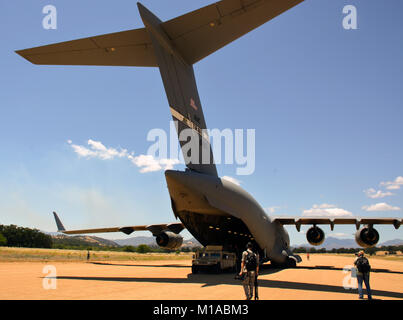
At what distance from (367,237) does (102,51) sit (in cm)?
1203

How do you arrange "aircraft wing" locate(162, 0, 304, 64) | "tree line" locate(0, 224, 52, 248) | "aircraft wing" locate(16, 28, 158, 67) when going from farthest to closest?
"tree line" locate(0, 224, 52, 248) < "aircraft wing" locate(16, 28, 158, 67) < "aircraft wing" locate(162, 0, 304, 64)

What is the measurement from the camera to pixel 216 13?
7.30 m

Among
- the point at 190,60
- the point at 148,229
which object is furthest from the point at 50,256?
the point at 190,60

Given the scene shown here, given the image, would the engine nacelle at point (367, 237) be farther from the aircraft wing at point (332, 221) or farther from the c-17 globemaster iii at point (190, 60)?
the c-17 globemaster iii at point (190, 60)

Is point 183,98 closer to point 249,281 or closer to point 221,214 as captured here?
point 221,214

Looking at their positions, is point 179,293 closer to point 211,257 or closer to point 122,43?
point 211,257

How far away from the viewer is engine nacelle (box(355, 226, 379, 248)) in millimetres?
12675

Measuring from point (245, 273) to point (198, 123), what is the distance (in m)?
5.20

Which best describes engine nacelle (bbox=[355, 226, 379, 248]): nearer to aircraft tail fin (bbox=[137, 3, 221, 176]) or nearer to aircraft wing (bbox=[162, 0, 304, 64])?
aircraft tail fin (bbox=[137, 3, 221, 176])

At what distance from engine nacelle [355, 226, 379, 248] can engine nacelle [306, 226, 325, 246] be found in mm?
1539

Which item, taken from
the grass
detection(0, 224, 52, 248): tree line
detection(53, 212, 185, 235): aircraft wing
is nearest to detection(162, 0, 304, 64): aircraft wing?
detection(53, 212, 185, 235): aircraft wing

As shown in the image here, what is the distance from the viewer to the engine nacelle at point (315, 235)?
46.3ft

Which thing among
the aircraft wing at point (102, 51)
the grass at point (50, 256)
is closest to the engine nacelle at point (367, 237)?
the aircraft wing at point (102, 51)
